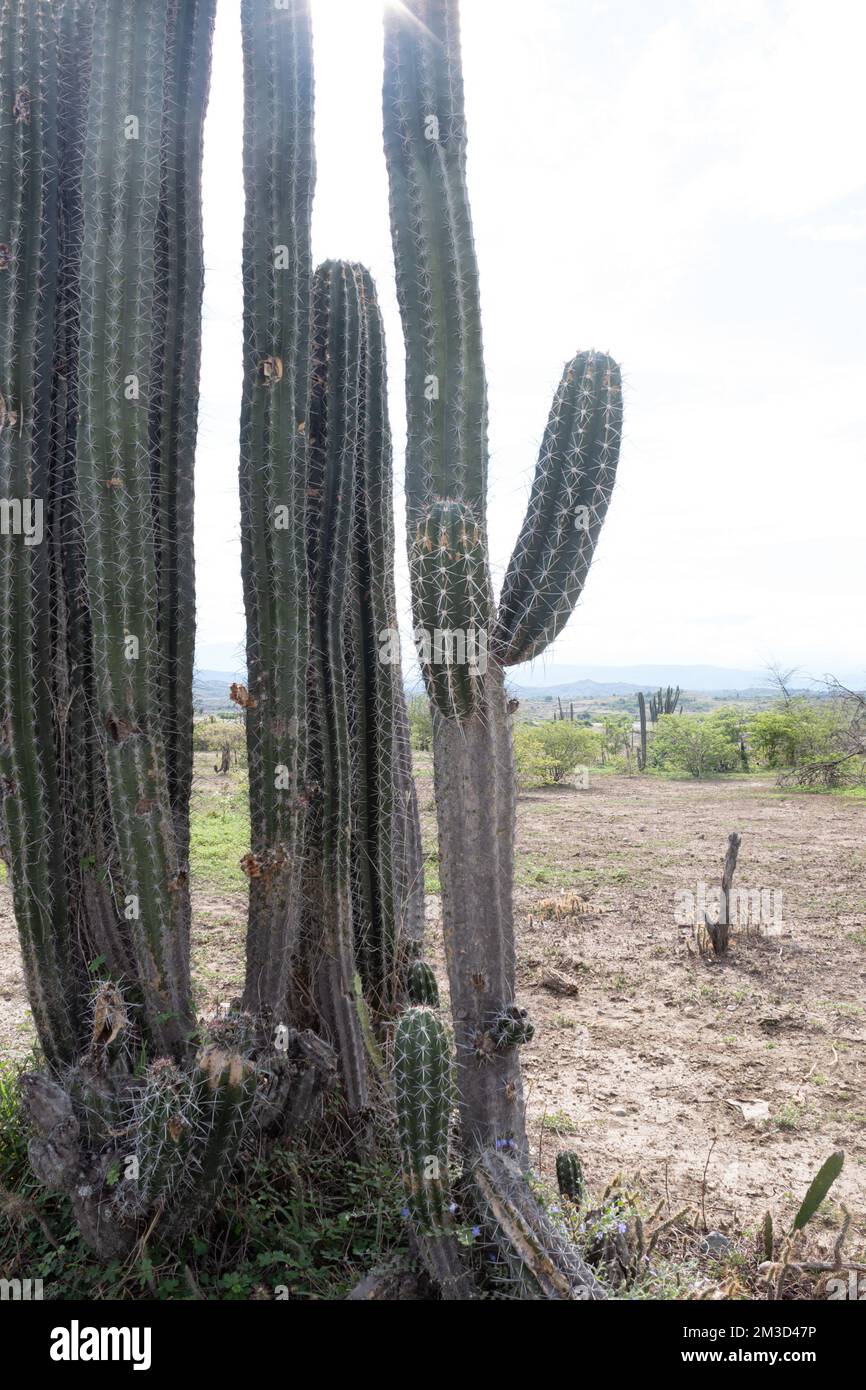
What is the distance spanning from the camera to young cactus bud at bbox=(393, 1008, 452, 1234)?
2615mm

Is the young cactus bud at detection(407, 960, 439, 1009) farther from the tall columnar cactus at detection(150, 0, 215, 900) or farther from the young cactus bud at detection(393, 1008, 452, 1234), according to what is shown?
the tall columnar cactus at detection(150, 0, 215, 900)

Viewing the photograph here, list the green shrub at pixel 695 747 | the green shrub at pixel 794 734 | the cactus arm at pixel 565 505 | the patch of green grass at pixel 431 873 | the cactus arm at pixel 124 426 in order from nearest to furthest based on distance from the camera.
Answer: the cactus arm at pixel 565 505, the cactus arm at pixel 124 426, the patch of green grass at pixel 431 873, the green shrub at pixel 794 734, the green shrub at pixel 695 747

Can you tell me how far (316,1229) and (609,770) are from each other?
19934mm

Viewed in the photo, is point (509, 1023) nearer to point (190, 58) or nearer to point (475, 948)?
point (475, 948)

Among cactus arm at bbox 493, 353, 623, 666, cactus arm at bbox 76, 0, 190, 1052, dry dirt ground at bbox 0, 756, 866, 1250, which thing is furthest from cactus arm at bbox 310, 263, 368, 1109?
dry dirt ground at bbox 0, 756, 866, 1250

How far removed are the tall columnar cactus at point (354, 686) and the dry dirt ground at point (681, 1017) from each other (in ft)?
4.55

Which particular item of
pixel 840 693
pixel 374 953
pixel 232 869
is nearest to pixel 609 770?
pixel 840 693

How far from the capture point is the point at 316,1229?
3.14m

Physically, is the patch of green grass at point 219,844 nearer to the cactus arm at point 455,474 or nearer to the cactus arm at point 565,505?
the cactus arm at point 455,474

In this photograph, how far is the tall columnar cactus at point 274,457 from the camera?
3.36 m

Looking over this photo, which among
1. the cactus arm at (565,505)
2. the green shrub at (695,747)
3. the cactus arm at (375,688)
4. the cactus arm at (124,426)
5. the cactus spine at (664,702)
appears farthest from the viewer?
the cactus spine at (664,702)

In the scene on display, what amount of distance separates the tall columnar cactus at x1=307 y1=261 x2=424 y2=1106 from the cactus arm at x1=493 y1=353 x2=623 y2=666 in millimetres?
1005

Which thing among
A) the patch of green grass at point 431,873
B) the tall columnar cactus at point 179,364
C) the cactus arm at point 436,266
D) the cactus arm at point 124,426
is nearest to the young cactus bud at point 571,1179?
the cactus arm at point 124,426

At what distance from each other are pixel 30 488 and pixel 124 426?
488mm
